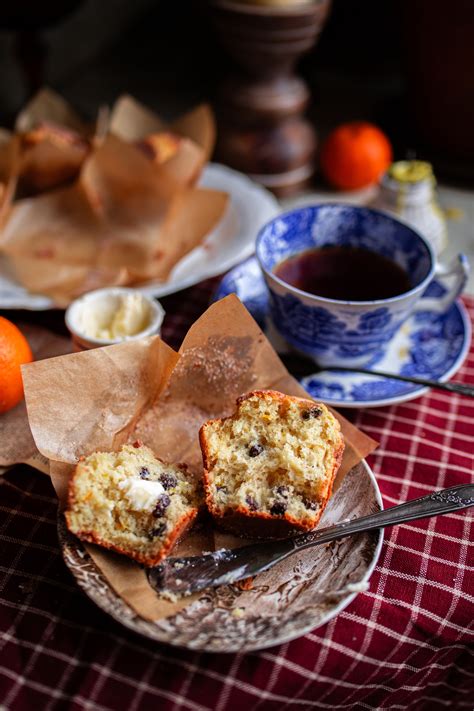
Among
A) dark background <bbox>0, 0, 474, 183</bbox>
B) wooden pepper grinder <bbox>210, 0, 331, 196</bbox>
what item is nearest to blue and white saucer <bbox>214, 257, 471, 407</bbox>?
wooden pepper grinder <bbox>210, 0, 331, 196</bbox>

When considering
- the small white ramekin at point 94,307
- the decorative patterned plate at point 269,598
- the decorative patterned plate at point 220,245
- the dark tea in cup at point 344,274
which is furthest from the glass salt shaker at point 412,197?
the decorative patterned plate at point 269,598

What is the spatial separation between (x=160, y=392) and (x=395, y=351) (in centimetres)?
62

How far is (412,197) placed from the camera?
2.14 m

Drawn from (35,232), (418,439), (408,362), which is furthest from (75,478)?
(35,232)

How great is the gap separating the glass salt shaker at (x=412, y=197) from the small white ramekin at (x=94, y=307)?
92cm

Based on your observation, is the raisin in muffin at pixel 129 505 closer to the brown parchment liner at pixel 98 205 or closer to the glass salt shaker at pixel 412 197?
the brown parchment liner at pixel 98 205

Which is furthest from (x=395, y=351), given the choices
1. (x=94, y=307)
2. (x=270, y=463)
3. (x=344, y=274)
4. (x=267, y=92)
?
(x=267, y=92)

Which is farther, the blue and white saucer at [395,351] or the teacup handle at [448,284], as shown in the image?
the teacup handle at [448,284]

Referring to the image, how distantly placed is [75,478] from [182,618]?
292 mm

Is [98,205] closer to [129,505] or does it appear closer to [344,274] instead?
[344,274]

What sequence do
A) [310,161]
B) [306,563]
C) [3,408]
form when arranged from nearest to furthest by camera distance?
1. [306,563]
2. [3,408]
3. [310,161]

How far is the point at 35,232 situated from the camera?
6.82ft

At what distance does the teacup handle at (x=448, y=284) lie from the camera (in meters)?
1.69

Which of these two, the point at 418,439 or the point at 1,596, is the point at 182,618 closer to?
the point at 1,596
